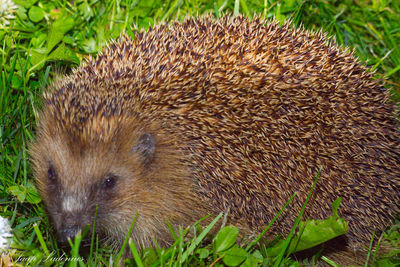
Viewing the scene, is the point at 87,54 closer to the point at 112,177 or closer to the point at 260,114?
the point at 112,177

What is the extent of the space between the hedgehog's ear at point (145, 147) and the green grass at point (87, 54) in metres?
0.56

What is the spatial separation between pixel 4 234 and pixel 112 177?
0.85 meters

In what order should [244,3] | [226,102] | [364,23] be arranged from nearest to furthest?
[226,102]
[244,3]
[364,23]

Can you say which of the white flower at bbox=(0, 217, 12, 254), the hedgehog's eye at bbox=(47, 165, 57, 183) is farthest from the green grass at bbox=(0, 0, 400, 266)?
the hedgehog's eye at bbox=(47, 165, 57, 183)

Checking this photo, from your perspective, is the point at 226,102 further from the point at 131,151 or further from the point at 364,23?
the point at 364,23

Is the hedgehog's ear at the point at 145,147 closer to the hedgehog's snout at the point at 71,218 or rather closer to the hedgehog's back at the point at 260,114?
the hedgehog's back at the point at 260,114

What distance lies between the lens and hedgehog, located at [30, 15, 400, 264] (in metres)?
3.65

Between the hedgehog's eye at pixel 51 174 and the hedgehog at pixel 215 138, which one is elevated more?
the hedgehog at pixel 215 138

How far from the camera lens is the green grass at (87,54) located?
12.2 ft

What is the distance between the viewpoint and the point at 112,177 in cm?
368

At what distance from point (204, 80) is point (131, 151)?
658mm

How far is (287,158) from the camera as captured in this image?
3766mm

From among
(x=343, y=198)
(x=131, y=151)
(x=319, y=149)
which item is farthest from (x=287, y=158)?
(x=131, y=151)

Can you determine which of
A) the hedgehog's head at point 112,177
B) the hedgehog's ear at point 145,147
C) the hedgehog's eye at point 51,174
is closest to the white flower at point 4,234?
the hedgehog's head at point 112,177
